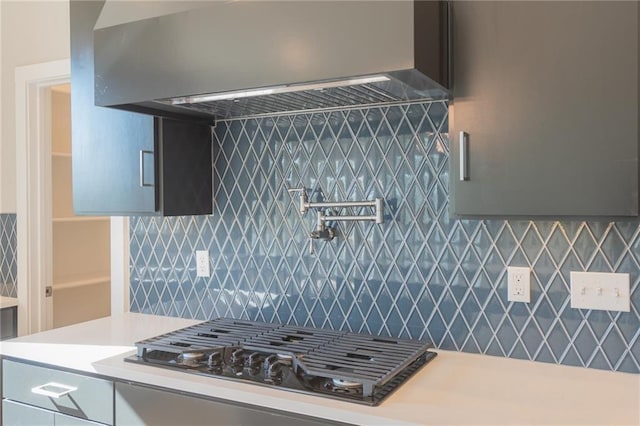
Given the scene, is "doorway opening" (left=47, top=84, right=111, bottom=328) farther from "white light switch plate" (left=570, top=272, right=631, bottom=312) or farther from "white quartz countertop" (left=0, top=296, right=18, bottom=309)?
"white light switch plate" (left=570, top=272, right=631, bottom=312)

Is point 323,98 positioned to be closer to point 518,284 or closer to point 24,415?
point 518,284

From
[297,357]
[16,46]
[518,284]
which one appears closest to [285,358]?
[297,357]

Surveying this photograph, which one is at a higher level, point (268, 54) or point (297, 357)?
point (268, 54)

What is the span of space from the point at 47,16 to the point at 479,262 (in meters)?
2.58

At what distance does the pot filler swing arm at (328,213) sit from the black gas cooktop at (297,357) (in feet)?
1.18

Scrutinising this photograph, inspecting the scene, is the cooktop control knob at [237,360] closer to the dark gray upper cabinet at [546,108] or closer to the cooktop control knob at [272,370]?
the cooktop control knob at [272,370]

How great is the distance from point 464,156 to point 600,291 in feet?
1.97

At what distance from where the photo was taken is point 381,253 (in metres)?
2.08

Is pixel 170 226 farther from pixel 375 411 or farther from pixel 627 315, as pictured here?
pixel 627 315

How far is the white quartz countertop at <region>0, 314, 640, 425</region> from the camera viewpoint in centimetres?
141

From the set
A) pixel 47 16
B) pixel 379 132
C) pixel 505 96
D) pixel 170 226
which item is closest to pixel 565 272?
pixel 505 96

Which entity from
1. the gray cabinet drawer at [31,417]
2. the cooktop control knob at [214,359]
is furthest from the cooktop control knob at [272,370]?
the gray cabinet drawer at [31,417]

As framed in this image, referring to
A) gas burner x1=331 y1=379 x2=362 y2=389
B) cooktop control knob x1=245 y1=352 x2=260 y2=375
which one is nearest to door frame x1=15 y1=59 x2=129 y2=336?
cooktop control knob x1=245 y1=352 x2=260 y2=375

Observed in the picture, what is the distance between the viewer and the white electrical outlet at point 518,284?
6.01 ft
